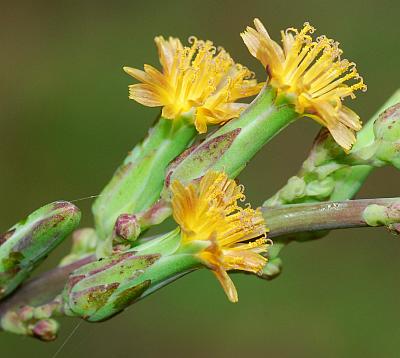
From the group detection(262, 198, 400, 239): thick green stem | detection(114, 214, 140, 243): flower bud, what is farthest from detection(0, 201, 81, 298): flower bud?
detection(262, 198, 400, 239): thick green stem

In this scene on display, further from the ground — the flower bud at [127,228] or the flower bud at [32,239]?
the flower bud at [32,239]

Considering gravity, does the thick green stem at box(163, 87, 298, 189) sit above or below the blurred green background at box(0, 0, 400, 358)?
above

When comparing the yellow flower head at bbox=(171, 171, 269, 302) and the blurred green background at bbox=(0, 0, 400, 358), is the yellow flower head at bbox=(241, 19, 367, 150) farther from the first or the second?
the blurred green background at bbox=(0, 0, 400, 358)

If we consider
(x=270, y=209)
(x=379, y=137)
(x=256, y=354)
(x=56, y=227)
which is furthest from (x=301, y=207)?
(x=256, y=354)

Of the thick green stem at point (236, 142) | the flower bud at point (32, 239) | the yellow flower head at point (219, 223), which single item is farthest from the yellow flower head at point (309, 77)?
the flower bud at point (32, 239)

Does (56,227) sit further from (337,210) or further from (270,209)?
(337,210)

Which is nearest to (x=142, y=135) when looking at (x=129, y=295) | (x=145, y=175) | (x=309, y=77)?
(x=145, y=175)

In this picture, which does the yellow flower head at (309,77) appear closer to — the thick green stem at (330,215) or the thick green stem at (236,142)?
the thick green stem at (236,142)
